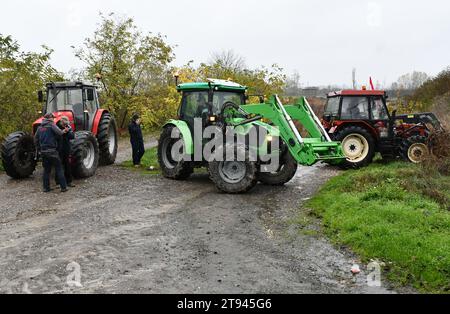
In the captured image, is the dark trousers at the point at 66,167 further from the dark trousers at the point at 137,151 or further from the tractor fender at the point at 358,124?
the tractor fender at the point at 358,124

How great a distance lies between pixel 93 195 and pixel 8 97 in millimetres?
7207

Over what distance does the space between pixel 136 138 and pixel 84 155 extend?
234 cm

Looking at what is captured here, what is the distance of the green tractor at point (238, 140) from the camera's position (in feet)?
31.5

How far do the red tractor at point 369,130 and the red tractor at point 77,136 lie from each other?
6641mm

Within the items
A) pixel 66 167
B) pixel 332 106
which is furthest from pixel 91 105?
pixel 332 106

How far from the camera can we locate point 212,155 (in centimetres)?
993

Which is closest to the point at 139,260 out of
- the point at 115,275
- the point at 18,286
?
the point at 115,275

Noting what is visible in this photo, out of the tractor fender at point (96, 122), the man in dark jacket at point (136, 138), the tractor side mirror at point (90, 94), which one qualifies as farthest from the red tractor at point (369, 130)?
the tractor side mirror at point (90, 94)

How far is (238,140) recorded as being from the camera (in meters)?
9.98

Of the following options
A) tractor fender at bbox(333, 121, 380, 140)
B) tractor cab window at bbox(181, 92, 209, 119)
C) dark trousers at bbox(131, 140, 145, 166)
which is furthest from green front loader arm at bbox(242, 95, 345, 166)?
dark trousers at bbox(131, 140, 145, 166)

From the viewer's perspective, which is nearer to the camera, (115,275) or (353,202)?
(115,275)

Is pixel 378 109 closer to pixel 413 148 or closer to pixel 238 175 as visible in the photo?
pixel 413 148
